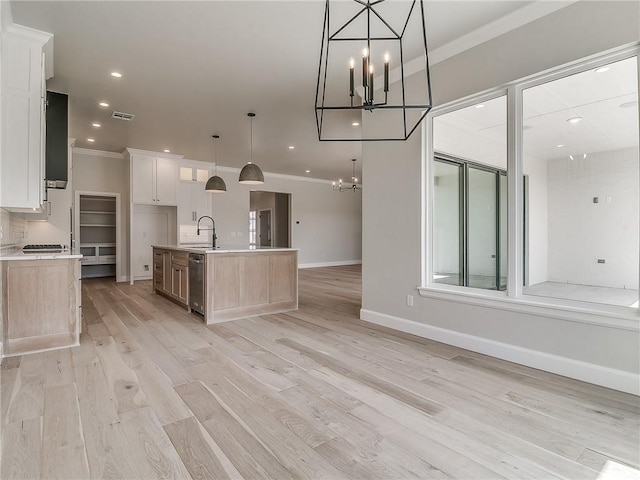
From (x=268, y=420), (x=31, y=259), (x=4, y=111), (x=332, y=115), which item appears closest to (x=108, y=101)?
(x=4, y=111)

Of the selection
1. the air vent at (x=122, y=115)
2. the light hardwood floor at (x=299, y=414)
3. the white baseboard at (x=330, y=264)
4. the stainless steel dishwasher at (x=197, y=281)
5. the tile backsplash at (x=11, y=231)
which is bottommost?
the light hardwood floor at (x=299, y=414)

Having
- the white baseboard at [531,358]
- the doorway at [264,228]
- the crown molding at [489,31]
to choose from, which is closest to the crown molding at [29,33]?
the crown molding at [489,31]

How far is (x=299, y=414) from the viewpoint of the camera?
6.64 ft

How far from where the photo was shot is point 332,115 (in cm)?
519

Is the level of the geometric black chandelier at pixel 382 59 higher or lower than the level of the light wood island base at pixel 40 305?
higher

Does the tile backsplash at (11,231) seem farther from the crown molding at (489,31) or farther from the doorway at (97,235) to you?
the crown molding at (489,31)

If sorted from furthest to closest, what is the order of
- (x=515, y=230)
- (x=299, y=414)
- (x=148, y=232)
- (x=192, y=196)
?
1. (x=192, y=196)
2. (x=148, y=232)
3. (x=515, y=230)
4. (x=299, y=414)

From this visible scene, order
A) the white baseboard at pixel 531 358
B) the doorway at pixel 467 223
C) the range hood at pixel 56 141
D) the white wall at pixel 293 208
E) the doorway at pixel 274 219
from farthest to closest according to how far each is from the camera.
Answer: the doorway at pixel 274 219 → the white wall at pixel 293 208 → the range hood at pixel 56 141 → the doorway at pixel 467 223 → the white baseboard at pixel 531 358

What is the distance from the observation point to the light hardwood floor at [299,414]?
1.60 metres

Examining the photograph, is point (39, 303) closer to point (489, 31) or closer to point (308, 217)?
point (489, 31)

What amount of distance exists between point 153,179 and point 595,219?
25.0 feet

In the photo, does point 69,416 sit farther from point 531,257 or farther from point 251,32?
point 531,257

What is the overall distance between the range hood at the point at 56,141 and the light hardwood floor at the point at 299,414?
1892 mm

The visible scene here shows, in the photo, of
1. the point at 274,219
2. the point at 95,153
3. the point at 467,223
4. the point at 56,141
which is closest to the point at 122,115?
the point at 56,141
